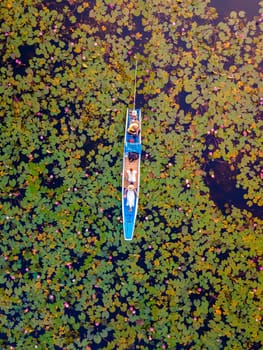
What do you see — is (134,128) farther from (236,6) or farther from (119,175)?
(236,6)

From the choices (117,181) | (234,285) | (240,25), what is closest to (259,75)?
(240,25)

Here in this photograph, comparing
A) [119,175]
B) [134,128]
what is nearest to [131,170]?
[119,175]

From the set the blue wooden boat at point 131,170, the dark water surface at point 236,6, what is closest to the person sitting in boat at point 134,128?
the blue wooden boat at point 131,170

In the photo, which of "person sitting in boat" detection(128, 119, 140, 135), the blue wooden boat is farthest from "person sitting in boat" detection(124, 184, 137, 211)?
"person sitting in boat" detection(128, 119, 140, 135)

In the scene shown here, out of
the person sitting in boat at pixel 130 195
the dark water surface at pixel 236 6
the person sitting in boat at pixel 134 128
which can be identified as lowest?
the person sitting in boat at pixel 130 195

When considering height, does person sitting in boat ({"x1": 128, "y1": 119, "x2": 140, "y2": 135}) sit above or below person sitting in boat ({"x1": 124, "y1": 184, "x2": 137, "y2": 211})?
above

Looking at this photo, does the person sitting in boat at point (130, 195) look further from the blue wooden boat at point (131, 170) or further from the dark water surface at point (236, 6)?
the dark water surface at point (236, 6)

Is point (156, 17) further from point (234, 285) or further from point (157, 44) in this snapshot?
point (234, 285)

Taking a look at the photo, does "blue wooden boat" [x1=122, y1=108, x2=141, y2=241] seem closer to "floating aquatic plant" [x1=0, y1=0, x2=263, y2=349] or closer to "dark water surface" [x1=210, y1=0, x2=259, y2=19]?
"floating aquatic plant" [x1=0, y1=0, x2=263, y2=349]
